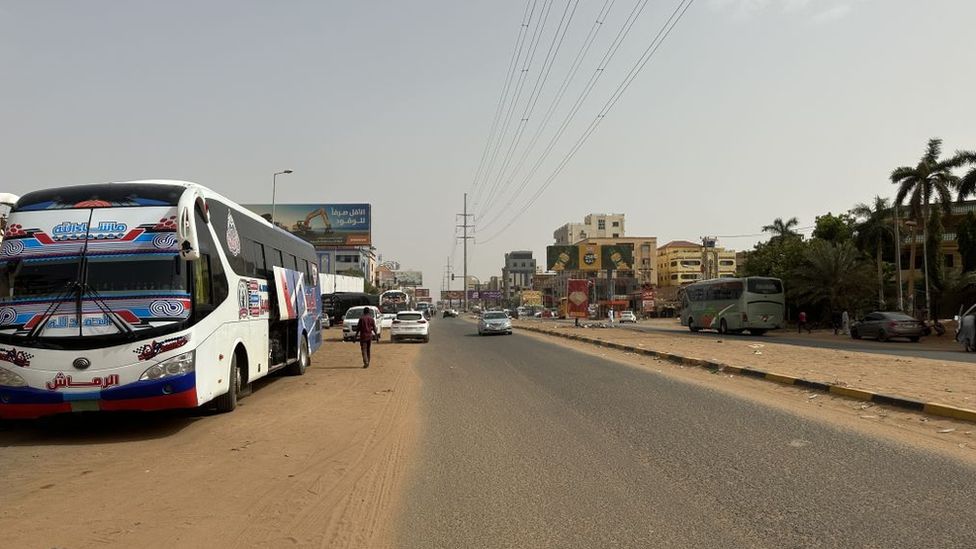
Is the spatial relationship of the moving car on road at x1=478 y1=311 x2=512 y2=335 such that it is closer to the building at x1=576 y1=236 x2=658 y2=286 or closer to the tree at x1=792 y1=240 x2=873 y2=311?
the tree at x1=792 y1=240 x2=873 y2=311

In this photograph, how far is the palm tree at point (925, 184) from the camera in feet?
148

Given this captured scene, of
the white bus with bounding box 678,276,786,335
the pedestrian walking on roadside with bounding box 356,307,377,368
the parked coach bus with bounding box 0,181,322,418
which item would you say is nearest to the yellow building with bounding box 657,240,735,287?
the white bus with bounding box 678,276,786,335

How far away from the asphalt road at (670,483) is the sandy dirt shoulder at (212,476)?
0.50 m

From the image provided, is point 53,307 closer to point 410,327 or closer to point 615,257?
point 410,327

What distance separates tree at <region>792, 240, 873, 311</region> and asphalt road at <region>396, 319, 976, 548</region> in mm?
43380

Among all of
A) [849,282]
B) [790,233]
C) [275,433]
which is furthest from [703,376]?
[790,233]

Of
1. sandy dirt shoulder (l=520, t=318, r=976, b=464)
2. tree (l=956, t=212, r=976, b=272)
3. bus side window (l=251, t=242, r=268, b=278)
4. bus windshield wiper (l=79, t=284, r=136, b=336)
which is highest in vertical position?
tree (l=956, t=212, r=976, b=272)

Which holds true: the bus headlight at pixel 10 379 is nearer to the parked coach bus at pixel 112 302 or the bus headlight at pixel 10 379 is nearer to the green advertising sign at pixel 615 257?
the parked coach bus at pixel 112 302

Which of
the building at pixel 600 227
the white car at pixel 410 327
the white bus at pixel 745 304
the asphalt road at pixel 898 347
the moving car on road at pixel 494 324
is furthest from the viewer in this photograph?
the building at pixel 600 227

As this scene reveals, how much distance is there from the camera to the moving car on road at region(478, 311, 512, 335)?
4028 centimetres

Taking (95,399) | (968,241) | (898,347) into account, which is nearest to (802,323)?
(968,241)

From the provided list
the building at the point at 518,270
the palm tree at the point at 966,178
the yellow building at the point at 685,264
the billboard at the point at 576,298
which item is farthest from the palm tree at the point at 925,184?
the building at the point at 518,270

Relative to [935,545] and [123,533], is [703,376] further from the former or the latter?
[123,533]

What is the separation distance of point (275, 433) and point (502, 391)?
5328 mm
